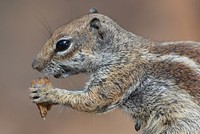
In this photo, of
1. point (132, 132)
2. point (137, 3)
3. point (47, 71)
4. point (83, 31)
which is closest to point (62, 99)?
point (47, 71)

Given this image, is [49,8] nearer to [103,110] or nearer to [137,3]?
[137,3]

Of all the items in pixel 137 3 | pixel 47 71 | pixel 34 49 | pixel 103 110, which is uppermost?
pixel 137 3

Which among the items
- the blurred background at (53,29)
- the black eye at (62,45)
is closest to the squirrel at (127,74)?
the black eye at (62,45)

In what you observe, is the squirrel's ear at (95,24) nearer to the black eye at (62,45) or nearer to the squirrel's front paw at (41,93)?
the black eye at (62,45)

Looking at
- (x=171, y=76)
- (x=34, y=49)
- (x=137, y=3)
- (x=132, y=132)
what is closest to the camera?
(x=171, y=76)

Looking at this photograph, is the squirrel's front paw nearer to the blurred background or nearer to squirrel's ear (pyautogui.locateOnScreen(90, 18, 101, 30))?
squirrel's ear (pyautogui.locateOnScreen(90, 18, 101, 30))


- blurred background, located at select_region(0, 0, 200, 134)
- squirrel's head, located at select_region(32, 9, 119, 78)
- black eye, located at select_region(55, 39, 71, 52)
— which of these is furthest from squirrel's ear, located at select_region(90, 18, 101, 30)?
blurred background, located at select_region(0, 0, 200, 134)

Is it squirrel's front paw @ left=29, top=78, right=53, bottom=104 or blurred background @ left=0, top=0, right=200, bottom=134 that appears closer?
squirrel's front paw @ left=29, top=78, right=53, bottom=104

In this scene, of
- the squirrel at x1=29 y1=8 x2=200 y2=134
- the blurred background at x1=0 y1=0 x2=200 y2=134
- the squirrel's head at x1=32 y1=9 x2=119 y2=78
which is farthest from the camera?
the blurred background at x1=0 y1=0 x2=200 y2=134
